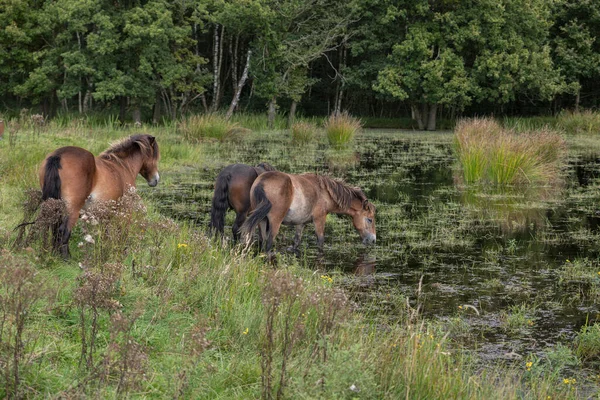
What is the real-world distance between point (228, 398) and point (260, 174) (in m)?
5.11

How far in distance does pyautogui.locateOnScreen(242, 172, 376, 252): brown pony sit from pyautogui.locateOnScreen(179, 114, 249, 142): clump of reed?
1221cm

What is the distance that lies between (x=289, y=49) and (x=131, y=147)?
23.9m

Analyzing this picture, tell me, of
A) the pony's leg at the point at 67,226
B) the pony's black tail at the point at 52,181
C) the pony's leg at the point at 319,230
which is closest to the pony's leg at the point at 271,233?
the pony's leg at the point at 319,230

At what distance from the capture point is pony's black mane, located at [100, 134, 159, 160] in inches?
322

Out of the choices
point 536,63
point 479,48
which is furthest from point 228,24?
point 536,63

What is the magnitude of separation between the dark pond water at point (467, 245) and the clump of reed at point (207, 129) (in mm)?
3131

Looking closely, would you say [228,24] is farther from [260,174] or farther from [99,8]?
[260,174]

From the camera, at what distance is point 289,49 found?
31469 mm

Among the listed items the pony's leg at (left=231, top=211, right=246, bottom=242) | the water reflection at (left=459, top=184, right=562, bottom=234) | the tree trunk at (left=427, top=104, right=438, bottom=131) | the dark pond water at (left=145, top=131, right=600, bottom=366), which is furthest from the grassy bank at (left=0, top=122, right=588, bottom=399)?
the tree trunk at (left=427, top=104, right=438, bottom=131)

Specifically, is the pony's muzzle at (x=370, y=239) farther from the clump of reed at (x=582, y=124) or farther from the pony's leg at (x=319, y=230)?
the clump of reed at (x=582, y=124)

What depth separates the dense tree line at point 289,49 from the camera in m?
28.2

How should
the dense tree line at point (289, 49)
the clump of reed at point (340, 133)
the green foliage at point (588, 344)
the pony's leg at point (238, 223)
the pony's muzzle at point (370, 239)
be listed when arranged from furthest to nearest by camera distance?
1. the dense tree line at point (289, 49)
2. the clump of reed at point (340, 133)
3. the pony's muzzle at point (370, 239)
4. the pony's leg at point (238, 223)
5. the green foliage at point (588, 344)

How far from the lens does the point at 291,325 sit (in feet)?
16.4

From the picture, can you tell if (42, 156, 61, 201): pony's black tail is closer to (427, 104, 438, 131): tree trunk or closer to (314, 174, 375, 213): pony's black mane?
(314, 174, 375, 213): pony's black mane
